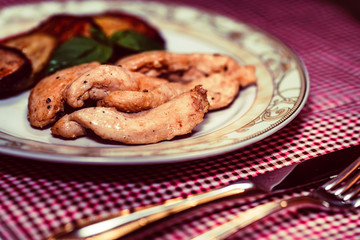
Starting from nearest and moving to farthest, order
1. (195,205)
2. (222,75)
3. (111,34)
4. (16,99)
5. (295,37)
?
(195,205), (16,99), (222,75), (111,34), (295,37)

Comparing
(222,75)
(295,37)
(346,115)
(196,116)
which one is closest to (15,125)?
(196,116)

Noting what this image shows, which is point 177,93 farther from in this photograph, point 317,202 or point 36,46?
point 36,46

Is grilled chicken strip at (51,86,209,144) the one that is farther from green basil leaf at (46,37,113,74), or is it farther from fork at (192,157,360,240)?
green basil leaf at (46,37,113,74)

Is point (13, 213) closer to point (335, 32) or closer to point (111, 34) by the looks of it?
point (111, 34)

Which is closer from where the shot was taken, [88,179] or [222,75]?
[88,179]

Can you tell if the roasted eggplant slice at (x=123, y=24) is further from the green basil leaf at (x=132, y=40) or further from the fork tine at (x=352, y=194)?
the fork tine at (x=352, y=194)

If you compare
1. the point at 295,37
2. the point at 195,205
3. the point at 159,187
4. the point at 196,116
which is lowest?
the point at 159,187

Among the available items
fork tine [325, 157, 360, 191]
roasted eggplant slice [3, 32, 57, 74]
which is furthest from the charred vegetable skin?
fork tine [325, 157, 360, 191]
